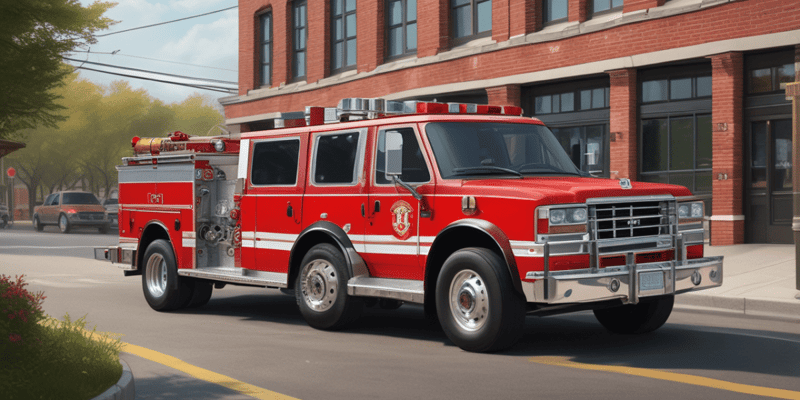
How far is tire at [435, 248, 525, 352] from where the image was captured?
7.93m

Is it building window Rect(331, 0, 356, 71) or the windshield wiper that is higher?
building window Rect(331, 0, 356, 71)

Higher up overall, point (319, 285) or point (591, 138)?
point (591, 138)

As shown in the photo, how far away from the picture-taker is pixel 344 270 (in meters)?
9.52

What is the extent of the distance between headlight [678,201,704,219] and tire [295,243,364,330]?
11.1 ft

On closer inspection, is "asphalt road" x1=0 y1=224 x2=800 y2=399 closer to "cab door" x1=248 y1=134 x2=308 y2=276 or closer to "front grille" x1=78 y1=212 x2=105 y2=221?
"cab door" x1=248 y1=134 x2=308 y2=276

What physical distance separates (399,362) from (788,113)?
1311cm

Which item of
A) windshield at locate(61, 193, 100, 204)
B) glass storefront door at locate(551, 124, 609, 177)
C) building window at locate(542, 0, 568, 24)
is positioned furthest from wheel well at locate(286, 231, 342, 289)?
windshield at locate(61, 193, 100, 204)

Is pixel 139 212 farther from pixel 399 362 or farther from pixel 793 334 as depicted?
pixel 793 334

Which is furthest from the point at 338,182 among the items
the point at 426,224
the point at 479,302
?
the point at 479,302

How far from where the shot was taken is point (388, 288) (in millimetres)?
9078

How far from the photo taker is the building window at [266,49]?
34.2 m

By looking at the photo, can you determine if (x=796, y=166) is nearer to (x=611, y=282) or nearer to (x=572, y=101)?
(x=611, y=282)

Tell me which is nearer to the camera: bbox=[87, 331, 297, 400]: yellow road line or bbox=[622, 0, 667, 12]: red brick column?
bbox=[87, 331, 297, 400]: yellow road line

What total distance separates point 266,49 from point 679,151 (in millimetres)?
18615
